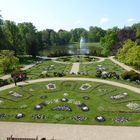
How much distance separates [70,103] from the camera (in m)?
30.8

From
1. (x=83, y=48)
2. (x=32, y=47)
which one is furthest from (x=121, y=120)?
(x=83, y=48)

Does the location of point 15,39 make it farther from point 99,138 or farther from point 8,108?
point 99,138

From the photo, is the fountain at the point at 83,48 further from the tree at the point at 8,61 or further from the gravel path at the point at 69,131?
the gravel path at the point at 69,131

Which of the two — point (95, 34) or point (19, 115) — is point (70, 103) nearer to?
point (19, 115)

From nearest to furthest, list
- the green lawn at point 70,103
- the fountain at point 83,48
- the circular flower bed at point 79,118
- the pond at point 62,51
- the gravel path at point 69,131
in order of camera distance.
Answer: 1. the gravel path at point 69,131
2. the circular flower bed at point 79,118
3. the green lawn at point 70,103
4. the pond at point 62,51
5. the fountain at point 83,48

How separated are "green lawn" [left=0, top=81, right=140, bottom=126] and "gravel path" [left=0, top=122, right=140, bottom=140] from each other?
1074 mm

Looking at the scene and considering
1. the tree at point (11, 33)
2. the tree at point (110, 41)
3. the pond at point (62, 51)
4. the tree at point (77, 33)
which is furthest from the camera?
the tree at point (77, 33)

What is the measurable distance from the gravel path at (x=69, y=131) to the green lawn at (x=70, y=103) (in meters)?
1.07

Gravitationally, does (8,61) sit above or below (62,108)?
above

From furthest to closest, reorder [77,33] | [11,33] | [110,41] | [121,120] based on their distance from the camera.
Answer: [77,33], [110,41], [11,33], [121,120]

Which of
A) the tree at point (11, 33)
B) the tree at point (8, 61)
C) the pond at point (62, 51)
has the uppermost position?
the tree at point (11, 33)

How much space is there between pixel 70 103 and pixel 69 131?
776 cm

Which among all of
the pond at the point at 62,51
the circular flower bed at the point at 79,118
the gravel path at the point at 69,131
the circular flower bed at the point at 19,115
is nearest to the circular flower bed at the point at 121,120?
the gravel path at the point at 69,131

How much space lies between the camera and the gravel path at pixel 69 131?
22.0m
